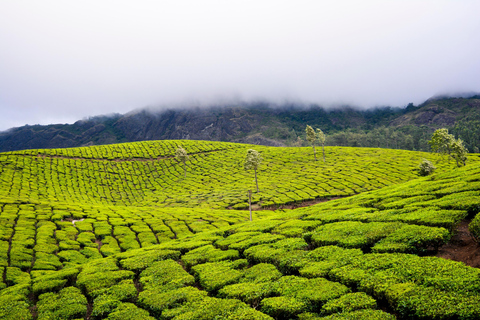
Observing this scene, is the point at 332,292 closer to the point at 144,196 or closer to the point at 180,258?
the point at 180,258

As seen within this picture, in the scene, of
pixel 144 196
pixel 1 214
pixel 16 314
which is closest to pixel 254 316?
pixel 16 314

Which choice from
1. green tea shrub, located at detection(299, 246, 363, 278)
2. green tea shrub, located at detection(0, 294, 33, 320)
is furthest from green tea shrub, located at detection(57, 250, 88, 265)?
green tea shrub, located at detection(299, 246, 363, 278)

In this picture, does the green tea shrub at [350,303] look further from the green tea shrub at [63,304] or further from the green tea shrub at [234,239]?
the green tea shrub at [63,304]

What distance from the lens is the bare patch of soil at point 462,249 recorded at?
40.1 feet

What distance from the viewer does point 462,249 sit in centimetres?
1345

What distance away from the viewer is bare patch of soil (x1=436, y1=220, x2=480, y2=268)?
12.2 m

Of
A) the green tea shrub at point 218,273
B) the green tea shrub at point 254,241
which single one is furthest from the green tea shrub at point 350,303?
the green tea shrub at point 254,241

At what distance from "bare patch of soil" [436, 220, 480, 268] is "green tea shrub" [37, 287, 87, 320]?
71.3 ft

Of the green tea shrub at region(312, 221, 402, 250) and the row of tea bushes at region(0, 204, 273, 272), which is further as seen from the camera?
the row of tea bushes at region(0, 204, 273, 272)

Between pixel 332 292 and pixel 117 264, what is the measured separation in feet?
66.2

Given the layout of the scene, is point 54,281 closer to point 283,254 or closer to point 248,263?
point 248,263

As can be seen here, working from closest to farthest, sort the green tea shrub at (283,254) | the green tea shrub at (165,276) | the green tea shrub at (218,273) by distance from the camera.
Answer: the green tea shrub at (218,273)
the green tea shrub at (283,254)
the green tea shrub at (165,276)

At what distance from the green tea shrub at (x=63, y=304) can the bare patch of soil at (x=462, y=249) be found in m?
21.7

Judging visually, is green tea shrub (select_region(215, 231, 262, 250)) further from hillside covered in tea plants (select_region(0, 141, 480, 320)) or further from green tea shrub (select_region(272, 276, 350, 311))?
green tea shrub (select_region(272, 276, 350, 311))
